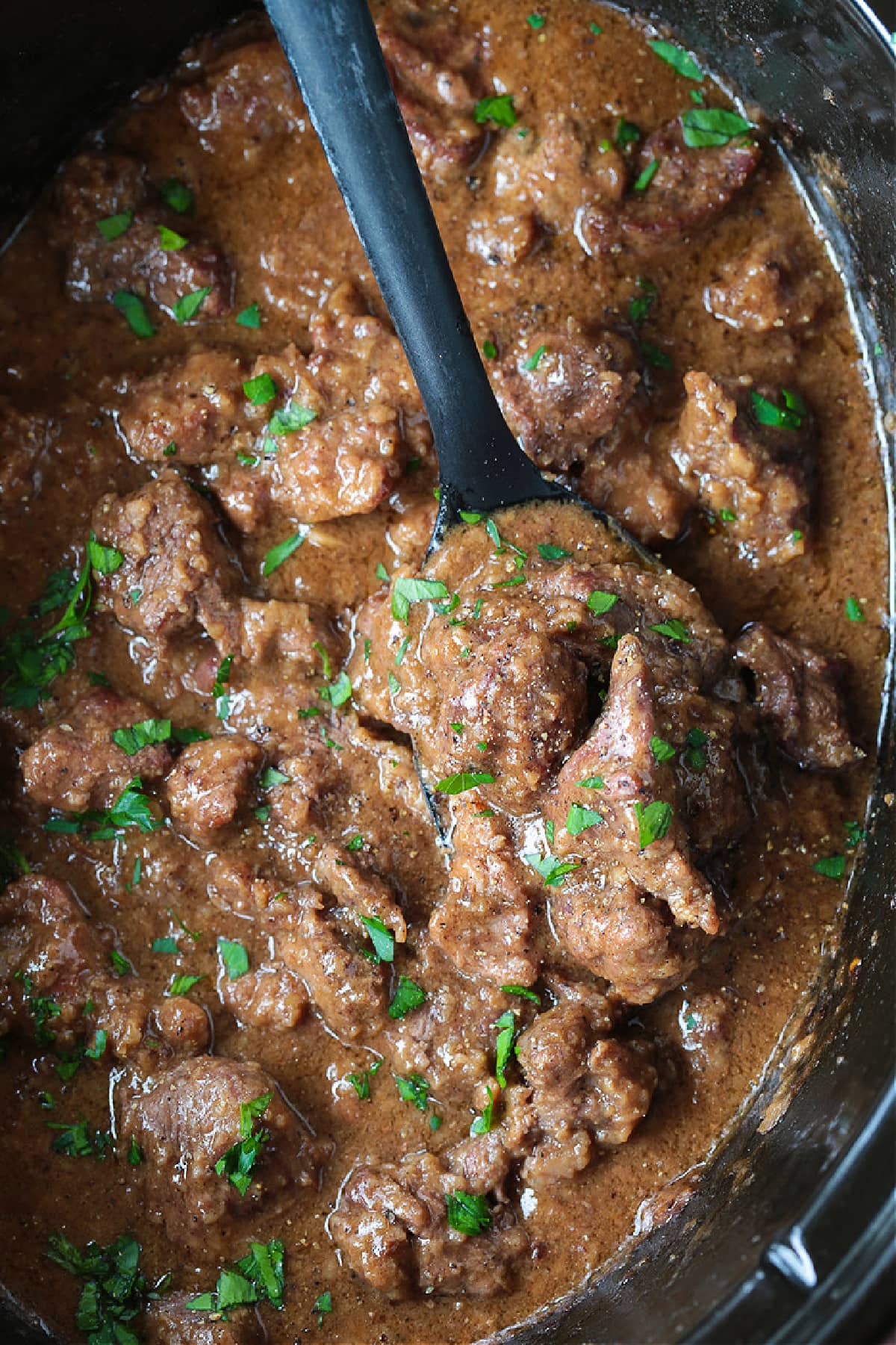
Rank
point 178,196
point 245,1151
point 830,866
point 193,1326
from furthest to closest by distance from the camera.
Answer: point 178,196
point 830,866
point 193,1326
point 245,1151

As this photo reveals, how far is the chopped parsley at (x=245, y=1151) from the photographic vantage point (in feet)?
12.3

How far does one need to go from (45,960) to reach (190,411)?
1874mm

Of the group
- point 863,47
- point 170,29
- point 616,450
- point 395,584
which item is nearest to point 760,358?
point 616,450

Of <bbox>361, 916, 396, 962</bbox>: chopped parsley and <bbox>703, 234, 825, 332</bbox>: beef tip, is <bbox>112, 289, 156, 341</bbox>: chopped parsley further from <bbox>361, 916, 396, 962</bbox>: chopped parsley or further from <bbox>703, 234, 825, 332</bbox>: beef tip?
<bbox>361, 916, 396, 962</bbox>: chopped parsley

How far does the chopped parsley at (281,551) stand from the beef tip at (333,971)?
3.65 ft

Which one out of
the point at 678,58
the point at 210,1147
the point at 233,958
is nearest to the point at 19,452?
the point at 233,958

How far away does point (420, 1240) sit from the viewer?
12.6 feet

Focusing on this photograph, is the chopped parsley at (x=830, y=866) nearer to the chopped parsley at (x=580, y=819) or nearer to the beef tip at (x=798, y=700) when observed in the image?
the beef tip at (x=798, y=700)

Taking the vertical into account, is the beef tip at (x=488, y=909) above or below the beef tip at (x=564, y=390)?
below

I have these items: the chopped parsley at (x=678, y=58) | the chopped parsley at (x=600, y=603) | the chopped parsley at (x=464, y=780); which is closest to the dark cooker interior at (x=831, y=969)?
the chopped parsley at (x=678, y=58)

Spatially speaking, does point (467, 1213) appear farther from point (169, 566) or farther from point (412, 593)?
point (169, 566)

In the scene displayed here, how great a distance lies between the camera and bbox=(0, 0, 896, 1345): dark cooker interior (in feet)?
10.1

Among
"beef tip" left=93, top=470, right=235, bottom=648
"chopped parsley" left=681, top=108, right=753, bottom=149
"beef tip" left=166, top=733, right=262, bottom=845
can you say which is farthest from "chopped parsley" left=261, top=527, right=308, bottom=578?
"chopped parsley" left=681, top=108, right=753, bottom=149

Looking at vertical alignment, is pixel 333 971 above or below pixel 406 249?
below
